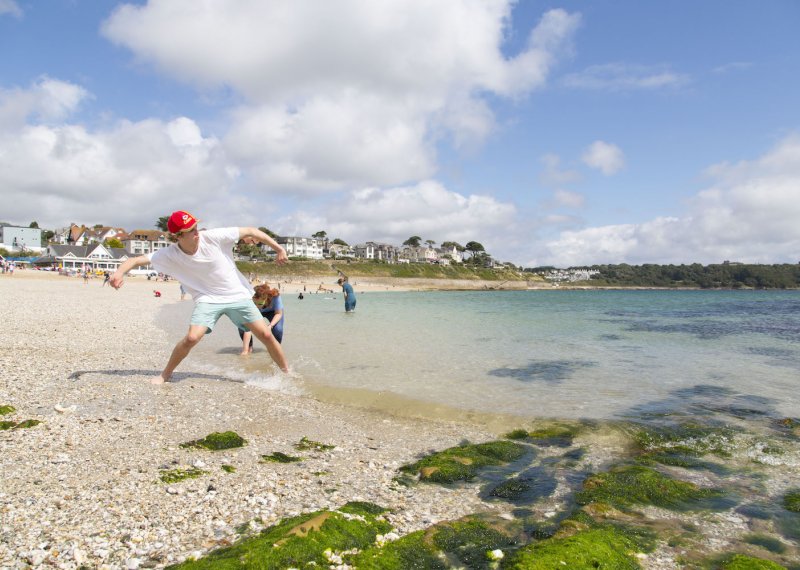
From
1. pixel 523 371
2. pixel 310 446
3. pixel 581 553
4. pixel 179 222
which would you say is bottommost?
pixel 523 371

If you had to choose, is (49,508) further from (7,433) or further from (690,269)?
(690,269)

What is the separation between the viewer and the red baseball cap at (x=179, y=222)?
604 cm

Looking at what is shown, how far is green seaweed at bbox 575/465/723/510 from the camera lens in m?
3.93

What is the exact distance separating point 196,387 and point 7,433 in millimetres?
2891

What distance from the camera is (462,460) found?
15.7ft

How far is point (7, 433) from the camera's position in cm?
455

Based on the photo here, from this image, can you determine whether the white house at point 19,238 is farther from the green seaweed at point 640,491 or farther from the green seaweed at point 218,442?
the green seaweed at point 640,491

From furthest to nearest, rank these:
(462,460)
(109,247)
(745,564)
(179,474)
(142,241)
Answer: (142,241) → (109,247) → (462,460) → (179,474) → (745,564)

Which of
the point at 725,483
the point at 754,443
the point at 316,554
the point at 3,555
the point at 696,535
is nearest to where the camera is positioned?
the point at 3,555

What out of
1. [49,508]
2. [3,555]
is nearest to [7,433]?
[49,508]

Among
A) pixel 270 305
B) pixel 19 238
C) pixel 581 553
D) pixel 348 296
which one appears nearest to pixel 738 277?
pixel 348 296

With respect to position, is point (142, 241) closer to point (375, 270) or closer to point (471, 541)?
point (375, 270)

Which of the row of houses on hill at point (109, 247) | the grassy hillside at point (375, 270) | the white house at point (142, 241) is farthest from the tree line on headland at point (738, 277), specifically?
the white house at point (142, 241)

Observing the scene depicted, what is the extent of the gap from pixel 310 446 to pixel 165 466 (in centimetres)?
151
